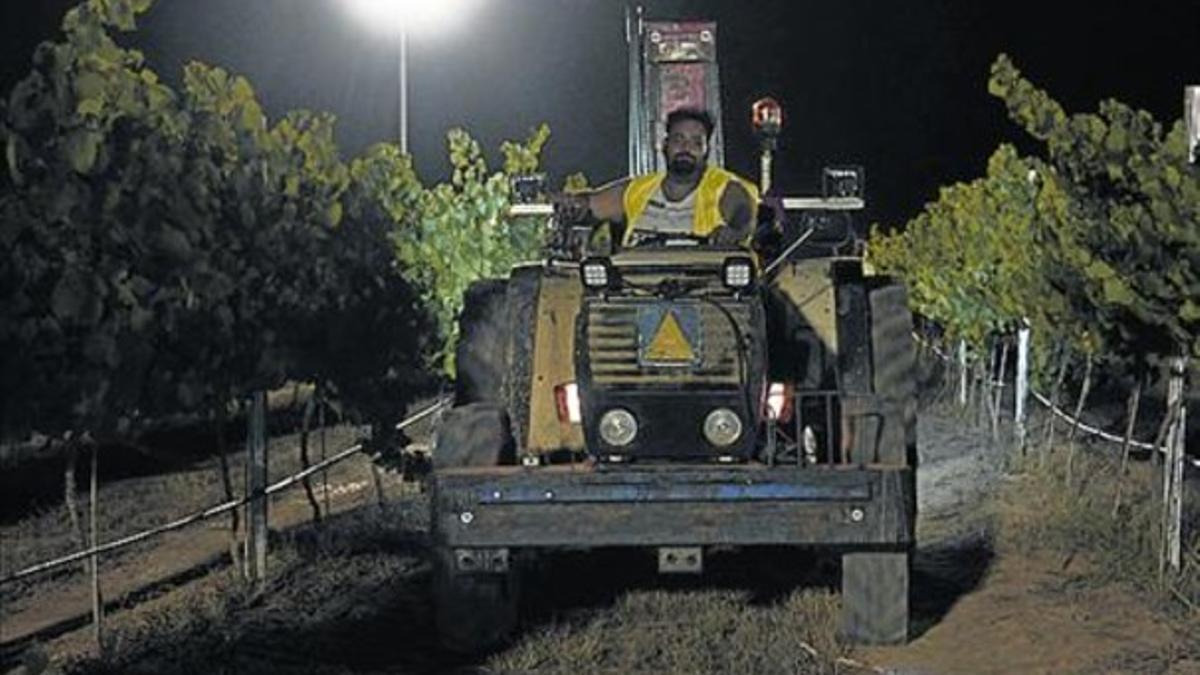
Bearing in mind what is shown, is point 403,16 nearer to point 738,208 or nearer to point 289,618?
point 738,208

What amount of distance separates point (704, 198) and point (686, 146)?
304mm

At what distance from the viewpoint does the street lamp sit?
81.0 feet

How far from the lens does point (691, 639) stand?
10.5 m

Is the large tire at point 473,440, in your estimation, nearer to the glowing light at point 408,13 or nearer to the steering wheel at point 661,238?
the steering wheel at point 661,238

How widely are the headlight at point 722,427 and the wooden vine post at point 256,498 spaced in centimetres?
329

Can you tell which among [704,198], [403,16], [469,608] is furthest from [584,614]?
[403,16]

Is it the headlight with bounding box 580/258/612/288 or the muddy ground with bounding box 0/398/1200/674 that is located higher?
the headlight with bounding box 580/258/612/288

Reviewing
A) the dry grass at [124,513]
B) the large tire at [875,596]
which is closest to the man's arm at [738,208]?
the large tire at [875,596]

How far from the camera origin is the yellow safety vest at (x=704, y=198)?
10969 millimetres

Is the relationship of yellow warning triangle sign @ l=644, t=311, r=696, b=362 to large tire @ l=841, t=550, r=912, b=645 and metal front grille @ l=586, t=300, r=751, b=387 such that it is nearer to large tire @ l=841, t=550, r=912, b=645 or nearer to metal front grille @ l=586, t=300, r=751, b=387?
metal front grille @ l=586, t=300, r=751, b=387

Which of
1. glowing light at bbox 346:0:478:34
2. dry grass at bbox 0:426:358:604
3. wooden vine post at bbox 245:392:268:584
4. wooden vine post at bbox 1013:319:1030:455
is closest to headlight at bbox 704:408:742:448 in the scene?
wooden vine post at bbox 245:392:268:584

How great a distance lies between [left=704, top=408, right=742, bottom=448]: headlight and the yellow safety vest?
1.41m

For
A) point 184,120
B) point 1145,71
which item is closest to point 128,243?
point 184,120

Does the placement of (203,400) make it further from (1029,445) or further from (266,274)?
(1029,445)
